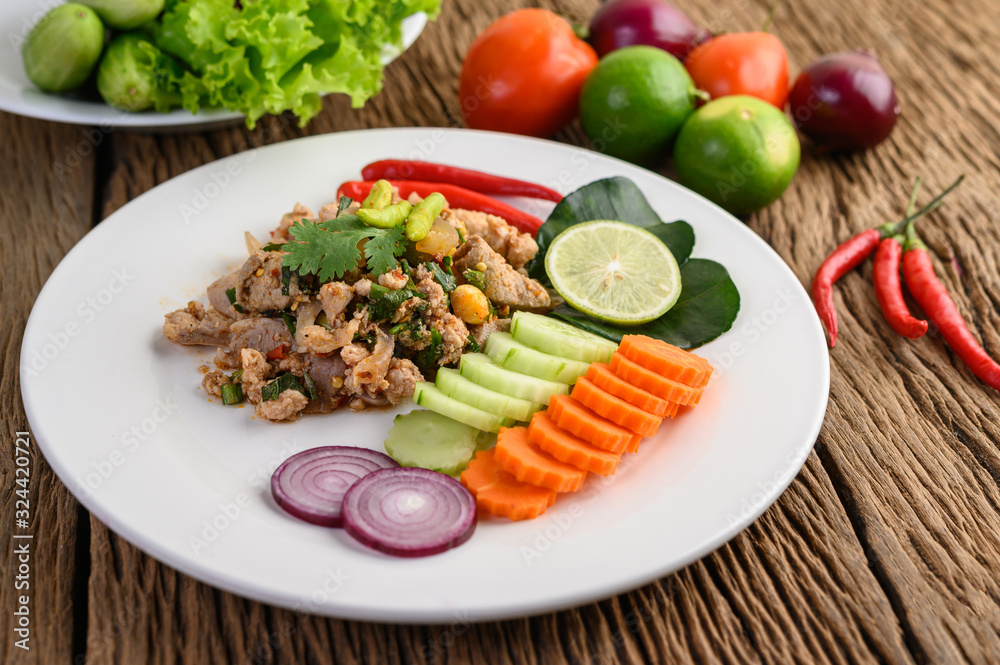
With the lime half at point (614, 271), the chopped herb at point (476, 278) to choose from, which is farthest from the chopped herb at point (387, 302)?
the lime half at point (614, 271)

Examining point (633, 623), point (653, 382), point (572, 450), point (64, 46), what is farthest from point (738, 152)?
point (64, 46)

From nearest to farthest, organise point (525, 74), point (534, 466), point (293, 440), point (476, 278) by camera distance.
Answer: point (534, 466) → point (293, 440) → point (476, 278) → point (525, 74)

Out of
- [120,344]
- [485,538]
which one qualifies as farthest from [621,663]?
[120,344]

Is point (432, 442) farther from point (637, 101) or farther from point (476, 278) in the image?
point (637, 101)

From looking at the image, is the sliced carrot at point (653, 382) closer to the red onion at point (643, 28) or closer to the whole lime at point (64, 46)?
the red onion at point (643, 28)

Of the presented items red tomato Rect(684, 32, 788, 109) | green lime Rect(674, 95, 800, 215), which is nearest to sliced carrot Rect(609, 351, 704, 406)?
green lime Rect(674, 95, 800, 215)

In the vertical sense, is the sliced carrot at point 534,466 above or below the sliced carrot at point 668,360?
below

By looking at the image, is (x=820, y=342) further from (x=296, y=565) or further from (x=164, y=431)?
(x=164, y=431)

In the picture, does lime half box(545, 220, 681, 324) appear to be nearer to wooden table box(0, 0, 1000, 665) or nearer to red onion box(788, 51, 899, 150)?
wooden table box(0, 0, 1000, 665)
